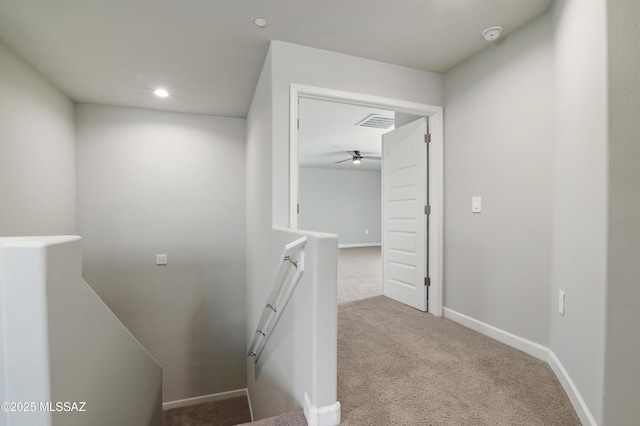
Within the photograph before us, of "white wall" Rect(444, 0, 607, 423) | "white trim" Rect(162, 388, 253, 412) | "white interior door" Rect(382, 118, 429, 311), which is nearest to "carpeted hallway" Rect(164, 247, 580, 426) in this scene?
"white wall" Rect(444, 0, 607, 423)

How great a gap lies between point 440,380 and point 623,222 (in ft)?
3.84

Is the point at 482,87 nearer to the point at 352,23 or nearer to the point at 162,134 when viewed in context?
the point at 352,23

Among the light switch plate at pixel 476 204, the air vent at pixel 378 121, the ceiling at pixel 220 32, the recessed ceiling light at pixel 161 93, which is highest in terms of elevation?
the air vent at pixel 378 121

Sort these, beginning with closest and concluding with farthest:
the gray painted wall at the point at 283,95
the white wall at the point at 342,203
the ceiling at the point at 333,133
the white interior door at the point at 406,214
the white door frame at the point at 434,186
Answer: the gray painted wall at the point at 283,95 → the white door frame at the point at 434,186 → the white interior door at the point at 406,214 → the ceiling at the point at 333,133 → the white wall at the point at 342,203

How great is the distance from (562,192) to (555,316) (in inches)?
29.3

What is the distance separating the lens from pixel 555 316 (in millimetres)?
1647

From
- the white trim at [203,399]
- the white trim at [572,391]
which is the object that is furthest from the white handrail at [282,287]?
the white trim at [203,399]

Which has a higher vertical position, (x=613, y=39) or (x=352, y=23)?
(x=352, y=23)

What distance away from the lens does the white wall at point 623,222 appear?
0.99 meters

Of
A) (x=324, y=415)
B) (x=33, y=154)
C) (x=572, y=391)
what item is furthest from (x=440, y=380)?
(x=33, y=154)

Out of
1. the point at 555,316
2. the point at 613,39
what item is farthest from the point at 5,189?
the point at 555,316

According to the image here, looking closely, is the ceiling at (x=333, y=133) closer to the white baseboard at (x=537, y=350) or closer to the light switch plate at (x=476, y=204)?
the light switch plate at (x=476, y=204)

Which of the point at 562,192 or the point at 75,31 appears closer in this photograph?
the point at 562,192

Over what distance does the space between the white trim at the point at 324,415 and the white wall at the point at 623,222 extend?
104cm
